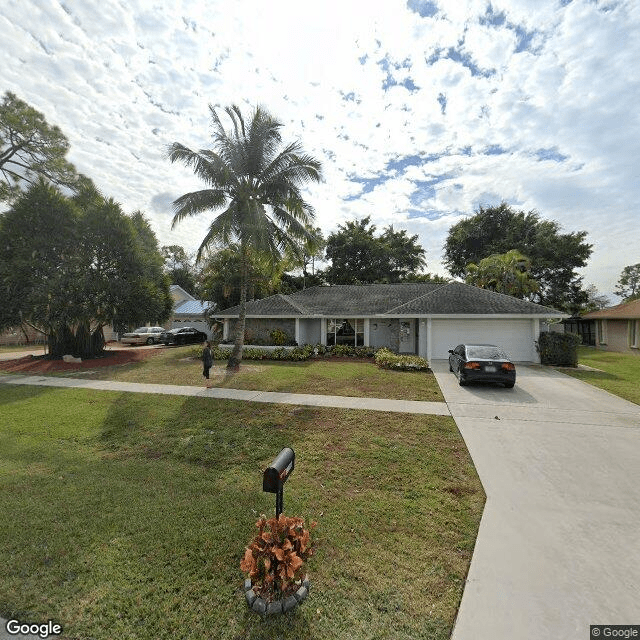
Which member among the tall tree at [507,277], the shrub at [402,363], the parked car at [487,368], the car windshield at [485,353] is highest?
the tall tree at [507,277]

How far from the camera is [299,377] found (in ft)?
43.7

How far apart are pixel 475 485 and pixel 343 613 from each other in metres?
3.03

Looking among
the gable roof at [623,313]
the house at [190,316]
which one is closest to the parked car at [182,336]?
the house at [190,316]

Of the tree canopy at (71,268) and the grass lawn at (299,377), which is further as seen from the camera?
the tree canopy at (71,268)

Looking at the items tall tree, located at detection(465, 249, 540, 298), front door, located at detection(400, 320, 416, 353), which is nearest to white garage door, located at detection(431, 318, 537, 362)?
front door, located at detection(400, 320, 416, 353)

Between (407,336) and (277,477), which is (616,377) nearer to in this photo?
(407,336)

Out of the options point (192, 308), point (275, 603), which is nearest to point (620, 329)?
point (275, 603)

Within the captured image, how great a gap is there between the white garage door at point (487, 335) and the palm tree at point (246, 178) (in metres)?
8.97

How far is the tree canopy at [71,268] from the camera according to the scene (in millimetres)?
16750

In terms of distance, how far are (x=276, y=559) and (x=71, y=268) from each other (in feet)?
66.2

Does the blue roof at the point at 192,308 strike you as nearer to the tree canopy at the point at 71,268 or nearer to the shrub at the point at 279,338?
the tree canopy at the point at 71,268

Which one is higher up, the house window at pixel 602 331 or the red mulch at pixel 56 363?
the house window at pixel 602 331

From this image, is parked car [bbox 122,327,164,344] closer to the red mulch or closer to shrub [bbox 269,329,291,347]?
the red mulch

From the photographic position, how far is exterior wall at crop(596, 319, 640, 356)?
79.1ft
